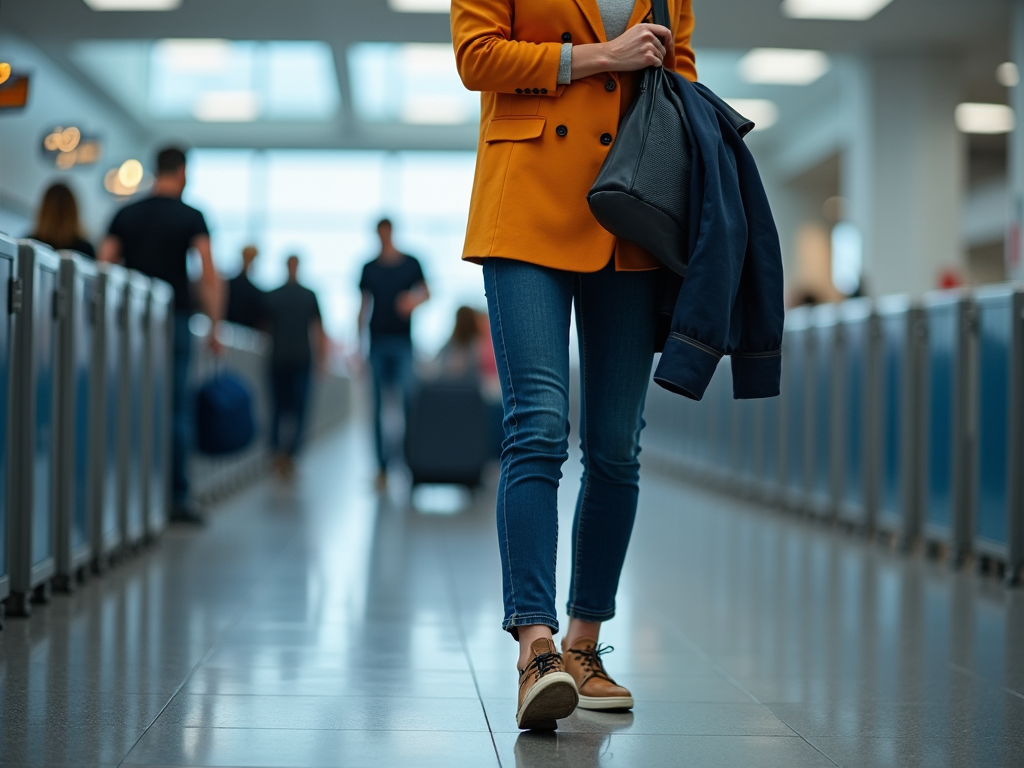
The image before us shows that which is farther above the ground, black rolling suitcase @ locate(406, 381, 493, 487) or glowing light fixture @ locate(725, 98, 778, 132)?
glowing light fixture @ locate(725, 98, 778, 132)

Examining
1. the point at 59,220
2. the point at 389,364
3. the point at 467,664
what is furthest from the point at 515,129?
the point at 389,364

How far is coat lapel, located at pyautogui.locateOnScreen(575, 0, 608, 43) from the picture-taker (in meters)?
2.65

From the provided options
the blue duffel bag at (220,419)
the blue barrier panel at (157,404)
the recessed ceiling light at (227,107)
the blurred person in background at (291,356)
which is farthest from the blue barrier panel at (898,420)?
the recessed ceiling light at (227,107)

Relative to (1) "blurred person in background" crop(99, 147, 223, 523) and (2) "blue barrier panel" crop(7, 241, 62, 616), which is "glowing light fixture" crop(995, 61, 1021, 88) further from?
(2) "blue barrier panel" crop(7, 241, 62, 616)

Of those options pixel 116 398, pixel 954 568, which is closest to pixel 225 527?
pixel 116 398

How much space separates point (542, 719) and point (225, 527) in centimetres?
438

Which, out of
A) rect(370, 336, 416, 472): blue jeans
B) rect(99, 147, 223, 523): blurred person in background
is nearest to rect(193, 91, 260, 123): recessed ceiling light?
rect(370, 336, 416, 472): blue jeans

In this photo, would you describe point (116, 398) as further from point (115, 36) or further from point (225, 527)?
point (115, 36)

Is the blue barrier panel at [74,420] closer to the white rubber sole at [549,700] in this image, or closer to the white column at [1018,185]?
the white rubber sole at [549,700]

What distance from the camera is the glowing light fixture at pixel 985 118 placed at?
18266mm

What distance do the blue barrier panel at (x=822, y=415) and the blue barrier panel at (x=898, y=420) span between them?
64cm

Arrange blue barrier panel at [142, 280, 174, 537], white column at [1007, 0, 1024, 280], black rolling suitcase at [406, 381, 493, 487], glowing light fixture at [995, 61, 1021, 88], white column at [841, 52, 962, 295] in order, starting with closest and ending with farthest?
1. blue barrier panel at [142, 280, 174, 537]
2. black rolling suitcase at [406, 381, 493, 487]
3. white column at [1007, 0, 1024, 280]
4. white column at [841, 52, 962, 295]
5. glowing light fixture at [995, 61, 1021, 88]

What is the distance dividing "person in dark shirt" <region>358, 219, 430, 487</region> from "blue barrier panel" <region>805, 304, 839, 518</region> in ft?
8.95

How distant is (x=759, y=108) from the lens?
64.2 ft
